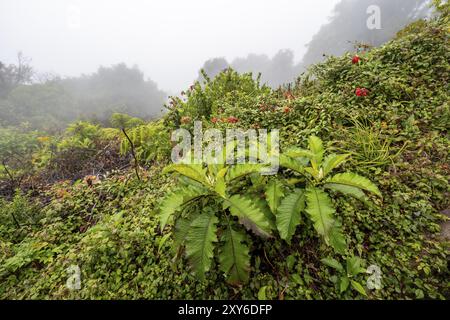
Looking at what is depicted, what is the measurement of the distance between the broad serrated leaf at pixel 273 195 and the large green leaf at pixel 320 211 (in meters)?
0.24

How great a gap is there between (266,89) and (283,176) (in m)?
3.92

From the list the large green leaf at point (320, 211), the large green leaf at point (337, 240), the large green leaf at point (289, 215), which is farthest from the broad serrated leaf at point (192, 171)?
the large green leaf at point (337, 240)

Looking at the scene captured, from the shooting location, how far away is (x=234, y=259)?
1.64 meters

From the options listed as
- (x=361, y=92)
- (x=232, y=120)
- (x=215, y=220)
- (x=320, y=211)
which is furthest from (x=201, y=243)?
(x=361, y=92)

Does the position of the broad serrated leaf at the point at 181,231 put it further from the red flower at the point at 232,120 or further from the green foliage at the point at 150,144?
the green foliage at the point at 150,144

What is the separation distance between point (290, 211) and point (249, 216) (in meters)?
0.37

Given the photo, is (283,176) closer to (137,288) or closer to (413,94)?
(137,288)

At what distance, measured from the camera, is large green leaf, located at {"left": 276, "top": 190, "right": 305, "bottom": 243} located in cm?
163

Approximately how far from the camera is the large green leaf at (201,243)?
1.58 metres

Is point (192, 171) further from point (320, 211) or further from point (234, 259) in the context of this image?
point (320, 211)

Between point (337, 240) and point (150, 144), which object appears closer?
point (337, 240)

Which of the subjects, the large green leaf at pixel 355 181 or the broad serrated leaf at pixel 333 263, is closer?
the large green leaf at pixel 355 181

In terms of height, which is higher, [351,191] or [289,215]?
[351,191]
